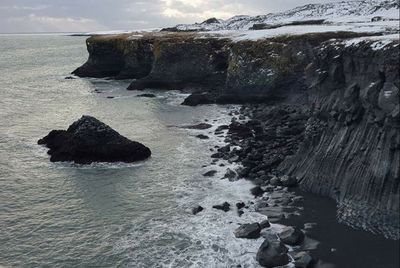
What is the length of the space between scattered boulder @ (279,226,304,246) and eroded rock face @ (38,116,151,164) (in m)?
19.3

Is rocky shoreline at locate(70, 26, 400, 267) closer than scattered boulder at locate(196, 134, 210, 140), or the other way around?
rocky shoreline at locate(70, 26, 400, 267)

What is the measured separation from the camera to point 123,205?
31594mm

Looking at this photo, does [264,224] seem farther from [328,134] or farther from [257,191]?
[328,134]

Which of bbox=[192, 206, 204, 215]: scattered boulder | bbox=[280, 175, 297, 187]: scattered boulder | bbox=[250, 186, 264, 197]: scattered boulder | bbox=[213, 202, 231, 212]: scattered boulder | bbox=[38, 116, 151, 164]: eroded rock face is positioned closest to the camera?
bbox=[192, 206, 204, 215]: scattered boulder

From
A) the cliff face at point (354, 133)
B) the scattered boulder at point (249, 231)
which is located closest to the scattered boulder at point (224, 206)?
the scattered boulder at point (249, 231)

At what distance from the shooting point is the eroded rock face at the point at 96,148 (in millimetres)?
41062

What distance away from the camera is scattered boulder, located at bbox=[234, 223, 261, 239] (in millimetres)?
25578

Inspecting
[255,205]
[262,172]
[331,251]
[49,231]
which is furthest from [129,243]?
[262,172]

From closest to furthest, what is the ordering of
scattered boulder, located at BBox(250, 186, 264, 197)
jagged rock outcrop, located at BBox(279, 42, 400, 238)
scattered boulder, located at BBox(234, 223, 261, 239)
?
jagged rock outcrop, located at BBox(279, 42, 400, 238), scattered boulder, located at BBox(234, 223, 261, 239), scattered boulder, located at BBox(250, 186, 264, 197)

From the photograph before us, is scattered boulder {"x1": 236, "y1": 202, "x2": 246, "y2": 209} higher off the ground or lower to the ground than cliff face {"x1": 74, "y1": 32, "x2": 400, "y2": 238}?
lower

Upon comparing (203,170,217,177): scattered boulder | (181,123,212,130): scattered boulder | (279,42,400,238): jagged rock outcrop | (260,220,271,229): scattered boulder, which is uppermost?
(279,42,400,238): jagged rock outcrop

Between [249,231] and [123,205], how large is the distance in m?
9.92

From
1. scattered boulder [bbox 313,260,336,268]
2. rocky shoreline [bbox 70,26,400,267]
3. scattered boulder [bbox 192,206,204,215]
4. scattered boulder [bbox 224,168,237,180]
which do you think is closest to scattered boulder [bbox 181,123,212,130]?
rocky shoreline [bbox 70,26,400,267]

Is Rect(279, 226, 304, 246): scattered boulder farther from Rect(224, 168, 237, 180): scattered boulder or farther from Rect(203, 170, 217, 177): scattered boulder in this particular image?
Rect(203, 170, 217, 177): scattered boulder
